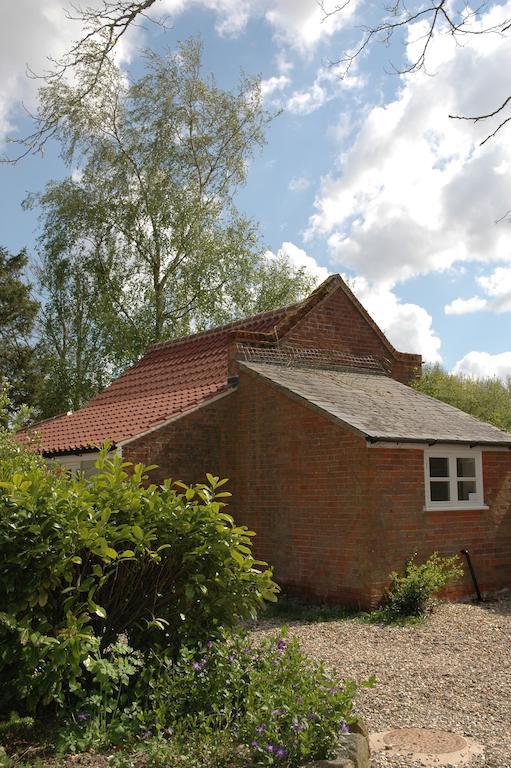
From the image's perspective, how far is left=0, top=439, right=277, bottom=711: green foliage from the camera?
522cm

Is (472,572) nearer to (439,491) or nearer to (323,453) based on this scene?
(439,491)

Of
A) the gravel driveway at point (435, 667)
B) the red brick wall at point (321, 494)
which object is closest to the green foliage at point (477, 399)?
the red brick wall at point (321, 494)

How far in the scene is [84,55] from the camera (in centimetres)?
696

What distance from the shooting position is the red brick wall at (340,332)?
56.8 feet

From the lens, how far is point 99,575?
18.1 feet

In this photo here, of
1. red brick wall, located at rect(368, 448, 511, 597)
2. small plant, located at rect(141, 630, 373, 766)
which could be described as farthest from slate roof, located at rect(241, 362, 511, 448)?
small plant, located at rect(141, 630, 373, 766)

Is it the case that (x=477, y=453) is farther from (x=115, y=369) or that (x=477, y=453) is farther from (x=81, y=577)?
(x=115, y=369)

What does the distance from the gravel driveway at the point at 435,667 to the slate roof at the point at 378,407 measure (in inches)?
119

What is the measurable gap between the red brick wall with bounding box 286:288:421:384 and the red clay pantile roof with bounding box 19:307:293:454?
0.83 meters

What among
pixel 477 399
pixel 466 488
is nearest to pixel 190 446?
pixel 466 488

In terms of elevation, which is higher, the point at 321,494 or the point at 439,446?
the point at 439,446

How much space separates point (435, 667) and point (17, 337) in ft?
102

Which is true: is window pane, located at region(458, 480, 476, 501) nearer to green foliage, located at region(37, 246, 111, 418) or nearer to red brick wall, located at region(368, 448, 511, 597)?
red brick wall, located at region(368, 448, 511, 597)

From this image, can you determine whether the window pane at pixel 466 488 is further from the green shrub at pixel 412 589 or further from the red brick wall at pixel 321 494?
the green shrub at pixel 412 589
